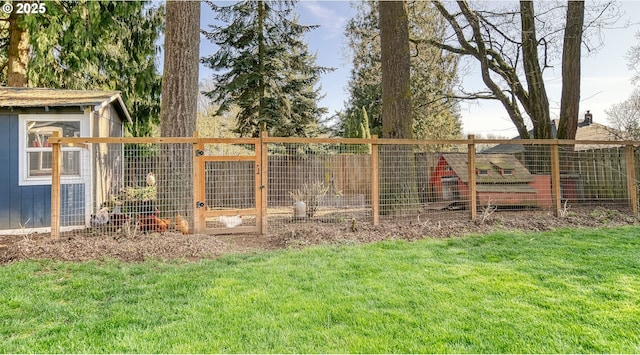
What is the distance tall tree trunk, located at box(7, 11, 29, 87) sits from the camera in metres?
9.31

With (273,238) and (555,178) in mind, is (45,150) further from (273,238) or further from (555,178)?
(555,178)

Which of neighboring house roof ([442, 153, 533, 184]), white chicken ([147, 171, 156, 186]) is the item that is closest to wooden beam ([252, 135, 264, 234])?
white chicken ([147, 171, 156, 186])

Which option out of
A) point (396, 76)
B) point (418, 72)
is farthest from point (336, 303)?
point (418, 72)

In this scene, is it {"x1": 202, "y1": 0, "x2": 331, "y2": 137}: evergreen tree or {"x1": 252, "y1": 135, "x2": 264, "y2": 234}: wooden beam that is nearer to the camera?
{"x1": 252, "y1": 135, "x2": 264, "y2": 234}: wooden beam

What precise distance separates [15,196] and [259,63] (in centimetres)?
906

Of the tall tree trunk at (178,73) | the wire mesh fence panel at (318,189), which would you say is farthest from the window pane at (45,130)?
the wire mesh fence panel at (318,189)

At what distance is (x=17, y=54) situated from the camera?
370 inches

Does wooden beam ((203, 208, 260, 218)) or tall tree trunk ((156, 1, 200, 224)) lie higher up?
tall tree trunk ((156, 1, 200, 224))

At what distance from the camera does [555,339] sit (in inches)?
80.3

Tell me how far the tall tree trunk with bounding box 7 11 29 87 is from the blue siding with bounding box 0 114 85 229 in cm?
461

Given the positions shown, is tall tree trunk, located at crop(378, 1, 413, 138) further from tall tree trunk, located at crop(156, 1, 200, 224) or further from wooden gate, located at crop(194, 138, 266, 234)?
tall tree trunk, located at crop(156, 1, 200, 224)

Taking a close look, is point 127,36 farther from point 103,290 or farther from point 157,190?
point 103,290

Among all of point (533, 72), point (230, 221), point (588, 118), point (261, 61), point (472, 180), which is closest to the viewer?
point (230, 221)

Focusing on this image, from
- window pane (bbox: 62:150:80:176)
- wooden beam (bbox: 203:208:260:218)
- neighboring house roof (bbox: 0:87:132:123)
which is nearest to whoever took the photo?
wooden beam (bbox: 203:208:260:218)
